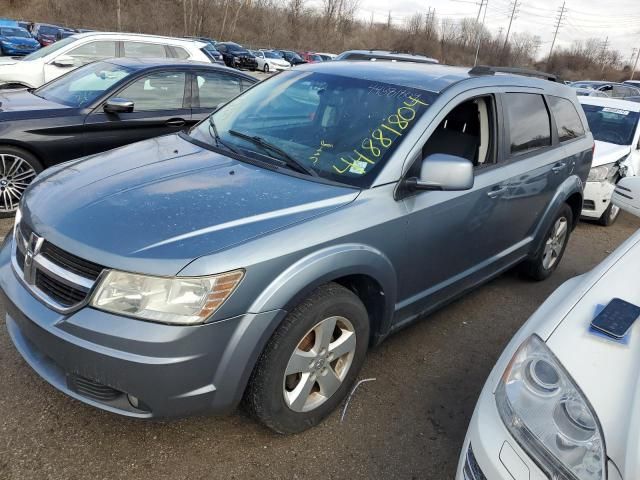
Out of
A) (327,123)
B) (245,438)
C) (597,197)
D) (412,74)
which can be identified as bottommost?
(245,438)

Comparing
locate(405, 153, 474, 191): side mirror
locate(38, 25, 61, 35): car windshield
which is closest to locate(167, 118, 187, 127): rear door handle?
locate(405, 153, 474, 191): side mirror

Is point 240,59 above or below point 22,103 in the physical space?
below

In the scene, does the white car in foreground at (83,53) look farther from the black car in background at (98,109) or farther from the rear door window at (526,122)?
the rear door window at (526,122)

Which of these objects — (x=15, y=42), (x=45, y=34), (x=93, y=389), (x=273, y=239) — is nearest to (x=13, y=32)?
(x=15, y=42)

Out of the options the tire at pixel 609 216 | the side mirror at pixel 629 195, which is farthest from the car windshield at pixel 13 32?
the side mirror at pixel 629 195

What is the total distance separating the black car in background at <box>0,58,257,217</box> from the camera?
4.61 meters

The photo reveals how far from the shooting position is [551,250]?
14.9ft

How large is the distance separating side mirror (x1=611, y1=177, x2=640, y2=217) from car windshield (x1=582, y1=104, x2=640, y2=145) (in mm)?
4694

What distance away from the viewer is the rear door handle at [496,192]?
320 centimetres

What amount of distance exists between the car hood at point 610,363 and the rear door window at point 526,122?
1.72 meters

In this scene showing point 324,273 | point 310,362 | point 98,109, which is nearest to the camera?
point 324,273

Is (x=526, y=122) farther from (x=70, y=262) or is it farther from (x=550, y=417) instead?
A: (x=70, y=262)

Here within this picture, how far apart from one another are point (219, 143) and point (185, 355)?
1532mm

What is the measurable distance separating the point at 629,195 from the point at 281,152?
201 cm
